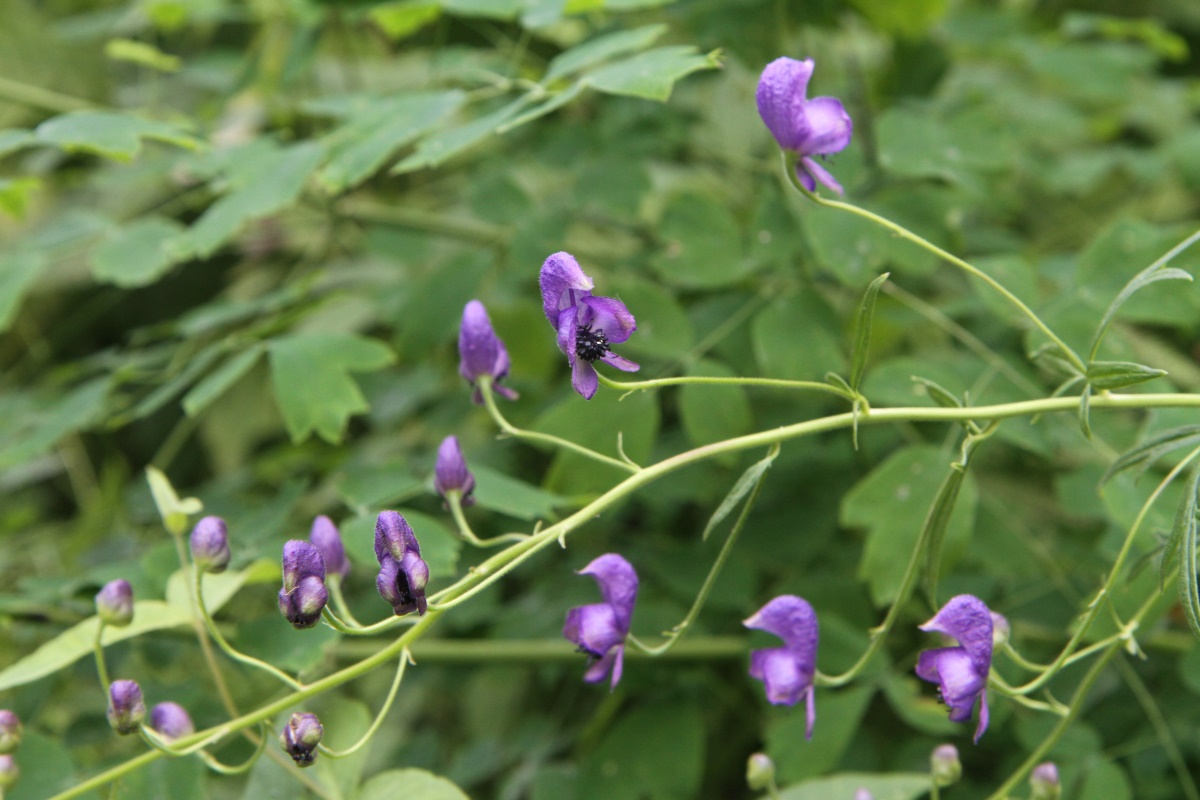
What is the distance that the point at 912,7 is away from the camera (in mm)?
1443

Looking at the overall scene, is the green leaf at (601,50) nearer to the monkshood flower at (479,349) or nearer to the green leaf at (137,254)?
the monkshood flower at (479,349)

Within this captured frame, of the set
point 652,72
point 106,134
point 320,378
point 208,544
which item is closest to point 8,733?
point 208,544

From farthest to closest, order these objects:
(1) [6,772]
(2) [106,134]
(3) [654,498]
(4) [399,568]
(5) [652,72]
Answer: (3) [654,498]
(2) [106,134]
(5) [652,72]
(1) [6,772]
(4) [399,568]

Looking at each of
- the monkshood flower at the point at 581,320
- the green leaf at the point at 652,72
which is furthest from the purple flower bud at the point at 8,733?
the green leaf at the point at 652,72

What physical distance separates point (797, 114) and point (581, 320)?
7.6 inches

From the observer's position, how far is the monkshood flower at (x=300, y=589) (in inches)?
25.1

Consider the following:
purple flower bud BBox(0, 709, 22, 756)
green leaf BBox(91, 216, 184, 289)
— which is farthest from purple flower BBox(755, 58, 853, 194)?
green leaf BBox(91, 216, 184, 289)

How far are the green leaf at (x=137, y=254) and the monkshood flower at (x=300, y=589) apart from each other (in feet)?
2.18

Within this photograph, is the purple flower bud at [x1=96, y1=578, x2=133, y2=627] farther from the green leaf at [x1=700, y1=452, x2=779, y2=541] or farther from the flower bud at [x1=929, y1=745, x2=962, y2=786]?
the flower bud at [x1=929, y1=745, x2=962, y2=786]

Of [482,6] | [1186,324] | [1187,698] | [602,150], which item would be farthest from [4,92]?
[1187,698]

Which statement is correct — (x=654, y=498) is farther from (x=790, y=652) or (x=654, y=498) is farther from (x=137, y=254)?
(x=137, y=254)

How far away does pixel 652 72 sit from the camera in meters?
0.94

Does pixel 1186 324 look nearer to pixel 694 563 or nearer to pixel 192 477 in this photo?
pixel 694 563

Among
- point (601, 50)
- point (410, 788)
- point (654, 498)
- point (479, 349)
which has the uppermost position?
point (601, 50)
